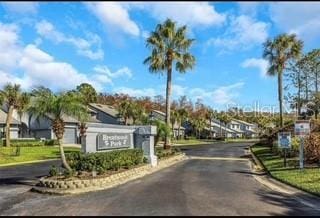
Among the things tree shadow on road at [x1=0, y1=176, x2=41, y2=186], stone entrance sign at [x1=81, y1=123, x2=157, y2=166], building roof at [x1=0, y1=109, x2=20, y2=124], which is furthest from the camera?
building roof at [x1=0, y1=109, x2=20, y2=124]

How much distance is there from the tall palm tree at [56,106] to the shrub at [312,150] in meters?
14.5

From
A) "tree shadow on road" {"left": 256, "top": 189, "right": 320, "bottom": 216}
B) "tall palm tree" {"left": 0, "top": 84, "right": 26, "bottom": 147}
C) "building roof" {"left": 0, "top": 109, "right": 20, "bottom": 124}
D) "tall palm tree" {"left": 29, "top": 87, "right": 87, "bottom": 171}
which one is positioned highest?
"tall palm tree" {"left": 0, "top": 84, "right": 26, "bottom": 147}

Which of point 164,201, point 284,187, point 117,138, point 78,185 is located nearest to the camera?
point 164,201

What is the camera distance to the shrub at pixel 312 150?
27672 millimetres

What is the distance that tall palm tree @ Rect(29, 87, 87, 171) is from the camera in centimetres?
1989

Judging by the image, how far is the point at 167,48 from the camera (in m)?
44.1

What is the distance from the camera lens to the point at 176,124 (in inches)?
4077

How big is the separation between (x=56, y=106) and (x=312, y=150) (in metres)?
15.8

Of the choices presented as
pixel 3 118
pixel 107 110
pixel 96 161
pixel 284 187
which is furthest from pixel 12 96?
pixel 284 187

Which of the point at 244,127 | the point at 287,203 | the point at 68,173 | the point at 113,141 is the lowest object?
the point at 287,203

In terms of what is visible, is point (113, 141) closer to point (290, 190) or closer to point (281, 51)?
point (290, 190)

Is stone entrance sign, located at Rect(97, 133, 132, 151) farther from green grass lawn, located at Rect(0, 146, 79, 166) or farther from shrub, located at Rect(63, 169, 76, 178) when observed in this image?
green grass lawn, located at Rect(0, 146, 79, 166)

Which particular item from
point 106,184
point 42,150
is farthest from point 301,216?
point 42,150

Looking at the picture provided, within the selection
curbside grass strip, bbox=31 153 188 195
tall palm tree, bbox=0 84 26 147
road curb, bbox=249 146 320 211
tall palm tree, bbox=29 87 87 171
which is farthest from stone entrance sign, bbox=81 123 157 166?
tall palm tree, bbox=0 84 26 147
